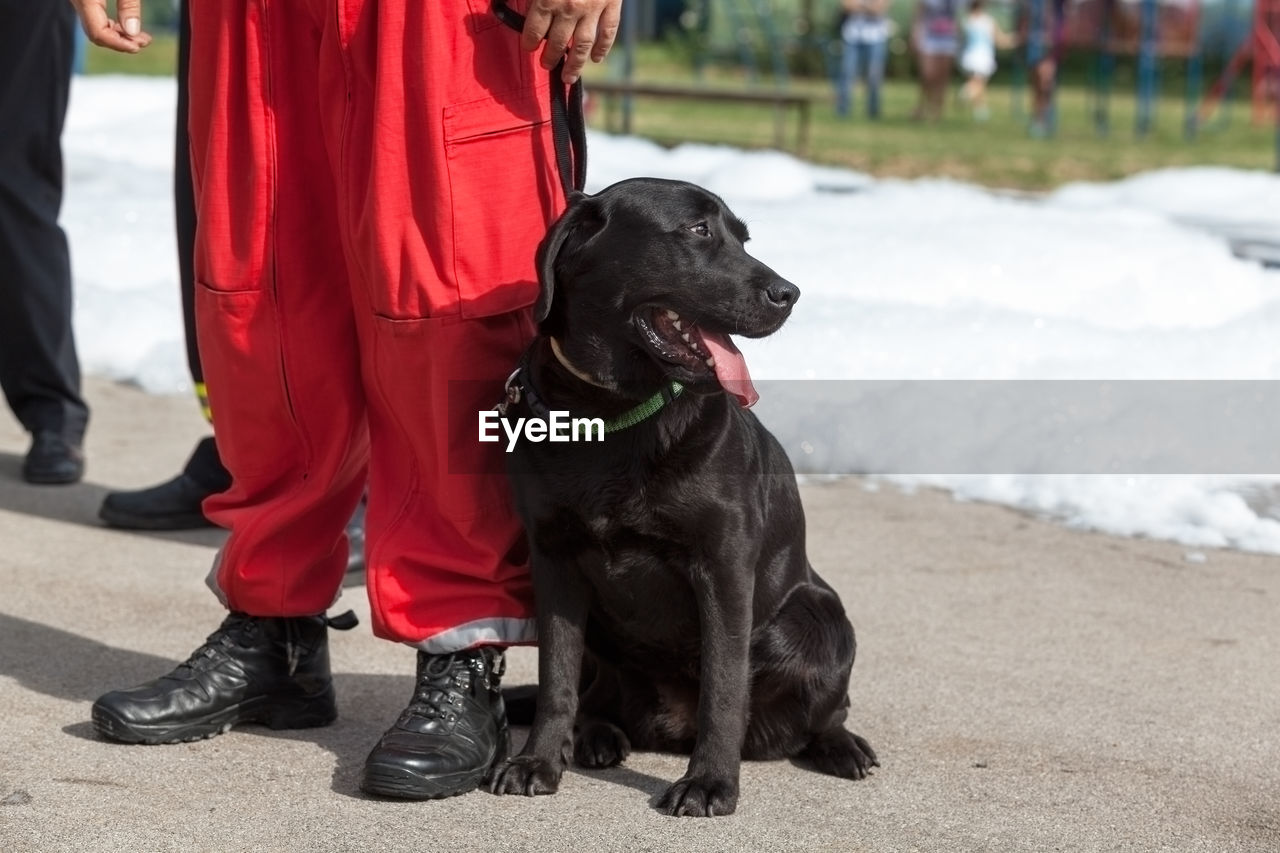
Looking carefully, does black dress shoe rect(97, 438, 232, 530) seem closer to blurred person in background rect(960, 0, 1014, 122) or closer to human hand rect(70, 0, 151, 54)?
human hand rect(70, 0, 151, 54)

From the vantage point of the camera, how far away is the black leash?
2.70m

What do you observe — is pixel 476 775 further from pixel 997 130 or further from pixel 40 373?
pixel 997 130

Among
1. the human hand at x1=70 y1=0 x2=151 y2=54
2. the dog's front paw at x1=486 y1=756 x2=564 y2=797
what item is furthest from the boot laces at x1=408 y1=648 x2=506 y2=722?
the human hand at x1=70 y1=0 x2=151 y2=54

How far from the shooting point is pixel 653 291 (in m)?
2.57

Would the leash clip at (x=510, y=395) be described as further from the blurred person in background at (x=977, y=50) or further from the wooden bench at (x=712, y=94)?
the blurred person in background at (x=977, y=50)

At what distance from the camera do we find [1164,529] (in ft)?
14.3

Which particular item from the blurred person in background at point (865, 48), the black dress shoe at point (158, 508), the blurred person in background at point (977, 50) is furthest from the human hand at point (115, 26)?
the blurred person in background at point (977, 50)

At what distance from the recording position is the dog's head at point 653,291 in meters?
2.55

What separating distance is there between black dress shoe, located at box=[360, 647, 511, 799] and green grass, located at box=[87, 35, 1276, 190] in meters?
9.65

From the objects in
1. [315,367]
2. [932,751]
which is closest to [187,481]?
[315,367]

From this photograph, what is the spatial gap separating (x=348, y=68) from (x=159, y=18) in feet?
86.7

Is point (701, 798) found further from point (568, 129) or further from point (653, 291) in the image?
point (568, 129)

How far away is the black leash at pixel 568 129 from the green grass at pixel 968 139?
945 cm

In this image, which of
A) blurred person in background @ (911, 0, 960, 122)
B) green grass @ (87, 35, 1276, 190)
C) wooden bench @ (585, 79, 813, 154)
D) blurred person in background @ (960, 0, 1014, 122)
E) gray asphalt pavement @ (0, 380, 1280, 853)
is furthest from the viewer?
blurred person in background @ (960, 0, 1014, 122)
